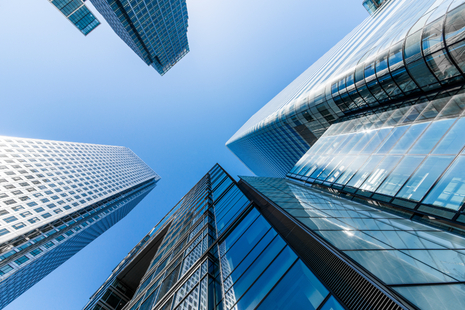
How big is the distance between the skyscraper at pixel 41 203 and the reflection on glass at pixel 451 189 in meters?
68.4

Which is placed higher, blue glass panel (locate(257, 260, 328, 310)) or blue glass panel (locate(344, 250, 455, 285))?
blue glass panel (locate(344, 250, 455, 285))

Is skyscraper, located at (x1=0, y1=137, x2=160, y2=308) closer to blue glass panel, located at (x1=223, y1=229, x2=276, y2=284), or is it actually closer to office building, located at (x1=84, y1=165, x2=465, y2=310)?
office building, located at (x1=84, y1=165, x2=465, y2=310)

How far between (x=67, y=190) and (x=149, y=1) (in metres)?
78.1

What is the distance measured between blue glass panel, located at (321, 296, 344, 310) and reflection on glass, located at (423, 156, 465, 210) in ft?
25.5

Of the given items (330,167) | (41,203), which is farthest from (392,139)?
(41,203)

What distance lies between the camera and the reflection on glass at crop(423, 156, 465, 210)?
337 inches

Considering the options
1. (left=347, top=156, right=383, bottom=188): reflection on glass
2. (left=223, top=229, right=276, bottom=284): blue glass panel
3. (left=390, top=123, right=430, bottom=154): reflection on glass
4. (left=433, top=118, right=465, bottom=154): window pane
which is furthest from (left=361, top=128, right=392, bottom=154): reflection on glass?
(left=223, top=229, right=276, bottom=284): blue glass panel

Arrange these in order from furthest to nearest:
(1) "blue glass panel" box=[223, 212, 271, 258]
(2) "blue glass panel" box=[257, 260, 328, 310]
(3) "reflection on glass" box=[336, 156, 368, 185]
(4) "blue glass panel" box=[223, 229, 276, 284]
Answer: (3) "reflection on glass" box=[336, 156, 368, 185] < (1) "blue glass panel" box=[223, 212, 271, 258] < (4) "blue glass panel" box=[223, 229, 276, 284] < (2) "blue glass panel" box=[257, 260, 328, 310]

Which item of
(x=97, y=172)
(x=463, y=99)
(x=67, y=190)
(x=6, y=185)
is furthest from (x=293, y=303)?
(x=97, y=172)

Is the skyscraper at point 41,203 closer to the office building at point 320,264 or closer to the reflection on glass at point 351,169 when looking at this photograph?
the office building at point 320,264

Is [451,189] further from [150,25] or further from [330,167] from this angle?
[150,25]

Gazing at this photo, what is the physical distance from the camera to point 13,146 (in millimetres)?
61156

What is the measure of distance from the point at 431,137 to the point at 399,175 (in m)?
2.79

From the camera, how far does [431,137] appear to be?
38.5 ft
